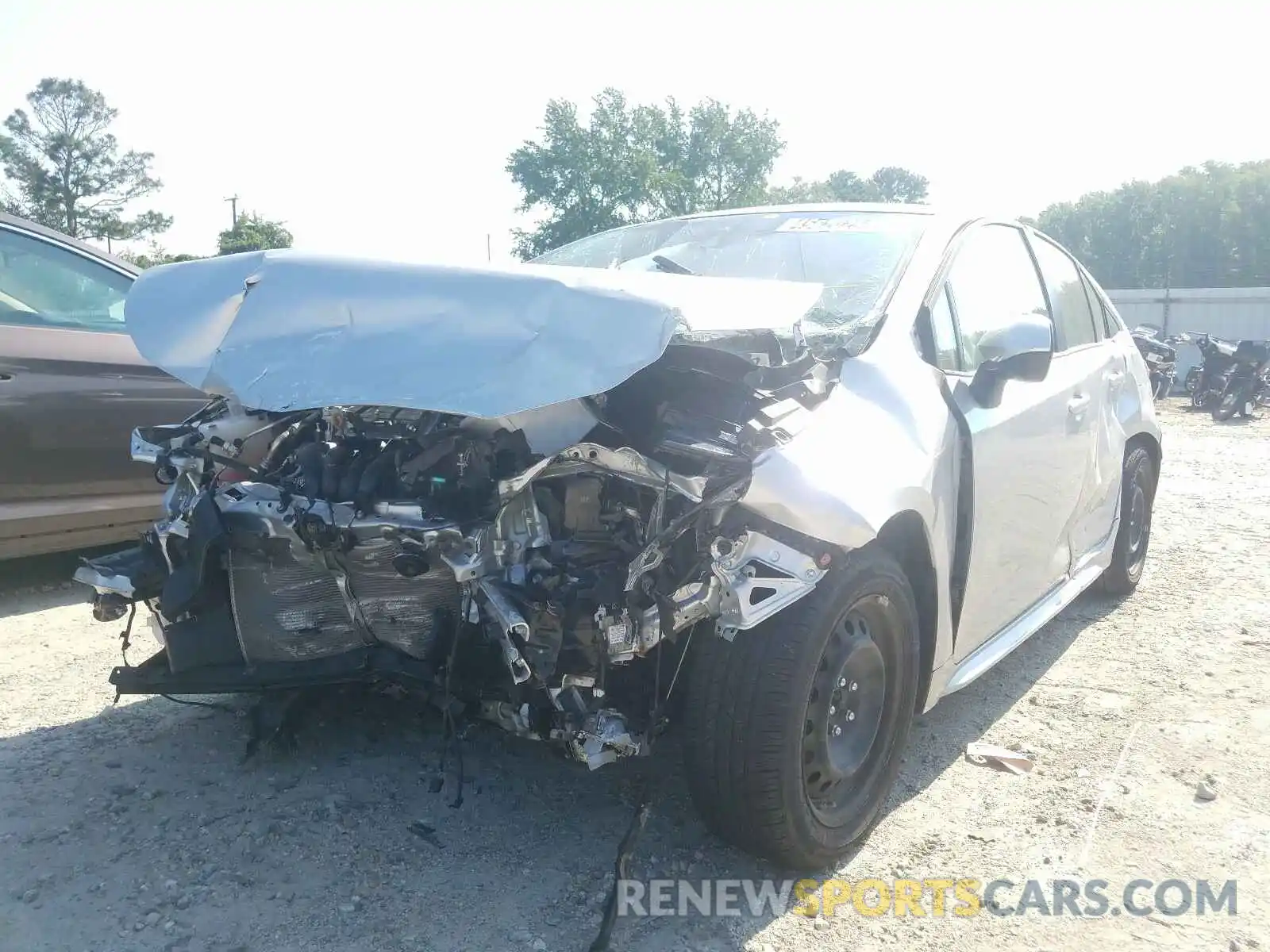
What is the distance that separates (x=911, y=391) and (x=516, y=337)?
3.81 ft

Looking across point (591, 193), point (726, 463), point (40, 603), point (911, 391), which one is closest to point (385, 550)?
point (726, 463)

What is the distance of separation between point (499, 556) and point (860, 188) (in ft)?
222

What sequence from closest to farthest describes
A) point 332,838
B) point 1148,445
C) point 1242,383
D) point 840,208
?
point 332,838
point 840,208
point 1148,445
point 1242,383

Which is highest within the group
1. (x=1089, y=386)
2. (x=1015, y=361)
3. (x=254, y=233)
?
(x=254, y=233)

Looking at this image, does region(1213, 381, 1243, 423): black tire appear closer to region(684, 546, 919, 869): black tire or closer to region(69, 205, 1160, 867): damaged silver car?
region(69, 205, 1160, 867): damaged silver car

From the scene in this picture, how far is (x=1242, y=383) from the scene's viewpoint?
1542 cm

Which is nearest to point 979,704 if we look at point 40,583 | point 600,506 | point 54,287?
point 600,506

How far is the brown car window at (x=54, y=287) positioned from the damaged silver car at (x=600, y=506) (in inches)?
78.6

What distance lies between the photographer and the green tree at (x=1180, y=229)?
52.3 metres

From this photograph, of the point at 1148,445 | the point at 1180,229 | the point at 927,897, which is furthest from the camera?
the point at 1180,229

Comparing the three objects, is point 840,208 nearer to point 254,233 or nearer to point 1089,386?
point 1089,386

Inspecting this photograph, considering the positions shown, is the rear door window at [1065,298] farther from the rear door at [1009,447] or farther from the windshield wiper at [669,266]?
the windshield wiper at [669,266]

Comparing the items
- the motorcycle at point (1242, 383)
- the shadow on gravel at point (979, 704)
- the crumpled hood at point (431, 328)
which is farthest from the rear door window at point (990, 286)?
the motorcycle at point (1242, 383)

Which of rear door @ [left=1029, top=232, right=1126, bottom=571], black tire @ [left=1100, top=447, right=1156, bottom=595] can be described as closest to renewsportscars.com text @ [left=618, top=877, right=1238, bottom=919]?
rear door @ [left=1029, top=232, right=1126, bottom=571]
